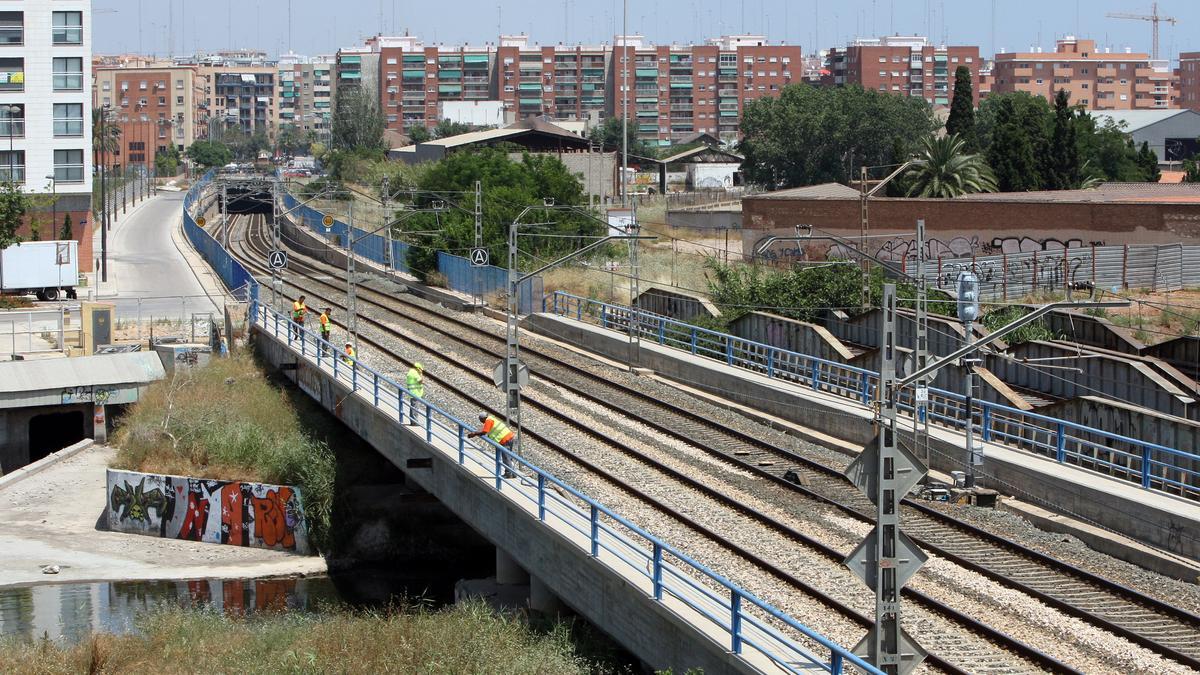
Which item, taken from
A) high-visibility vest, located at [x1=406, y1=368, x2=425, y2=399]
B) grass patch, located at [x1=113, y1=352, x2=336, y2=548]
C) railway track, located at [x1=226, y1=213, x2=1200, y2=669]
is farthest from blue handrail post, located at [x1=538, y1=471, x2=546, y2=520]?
grass patch, located at [x1=113, y1=352, x2=336, y2=548]

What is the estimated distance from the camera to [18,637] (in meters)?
26.0

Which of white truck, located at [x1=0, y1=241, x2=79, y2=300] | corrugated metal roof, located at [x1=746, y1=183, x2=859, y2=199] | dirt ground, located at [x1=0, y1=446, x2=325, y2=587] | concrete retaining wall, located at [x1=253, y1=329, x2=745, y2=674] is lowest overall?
dirt ground, located at [x1=0, y1=446, x2=325, y2=587]

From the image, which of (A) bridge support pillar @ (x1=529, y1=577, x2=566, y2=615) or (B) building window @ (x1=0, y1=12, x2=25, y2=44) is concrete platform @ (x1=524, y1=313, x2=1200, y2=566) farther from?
(B) building window @ (x1=0, y1=12, x2=25, y2=44)

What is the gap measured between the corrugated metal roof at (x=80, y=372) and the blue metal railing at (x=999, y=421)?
1363 centimetres

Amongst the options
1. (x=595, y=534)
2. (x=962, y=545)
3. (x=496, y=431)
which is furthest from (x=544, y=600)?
(x=962, y=545)

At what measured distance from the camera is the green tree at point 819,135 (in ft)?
361

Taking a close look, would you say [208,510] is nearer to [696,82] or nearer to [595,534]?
[595,534]

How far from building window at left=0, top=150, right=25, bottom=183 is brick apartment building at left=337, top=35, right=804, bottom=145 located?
11049 centimetres

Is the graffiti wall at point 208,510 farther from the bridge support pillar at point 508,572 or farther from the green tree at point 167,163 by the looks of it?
the green tree at point 167,163

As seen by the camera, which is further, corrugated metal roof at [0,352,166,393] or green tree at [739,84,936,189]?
green tree at [739,84,936,189]

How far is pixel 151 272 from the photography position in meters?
74.6

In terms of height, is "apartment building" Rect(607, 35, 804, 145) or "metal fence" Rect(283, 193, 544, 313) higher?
"apartment building" Rect(607, 35, 804, 145)

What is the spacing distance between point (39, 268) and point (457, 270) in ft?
63.0

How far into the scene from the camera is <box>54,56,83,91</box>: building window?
73.6 m
